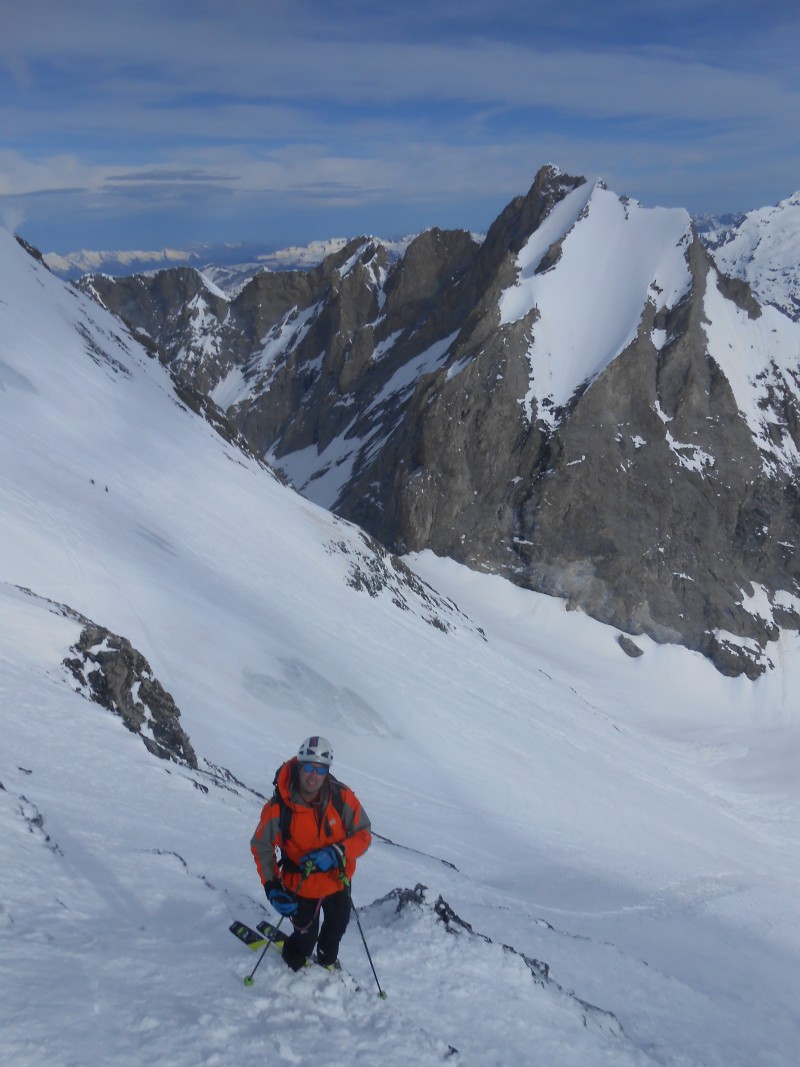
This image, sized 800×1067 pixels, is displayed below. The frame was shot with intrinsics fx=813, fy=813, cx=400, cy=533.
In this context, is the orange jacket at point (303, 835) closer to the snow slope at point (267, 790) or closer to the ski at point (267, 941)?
the ski at point (267, 941)

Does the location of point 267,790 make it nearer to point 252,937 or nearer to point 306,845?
point 252,937

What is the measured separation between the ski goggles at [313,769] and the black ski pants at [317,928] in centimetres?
109

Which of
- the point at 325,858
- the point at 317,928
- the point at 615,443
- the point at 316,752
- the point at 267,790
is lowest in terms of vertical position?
the point at 267,790

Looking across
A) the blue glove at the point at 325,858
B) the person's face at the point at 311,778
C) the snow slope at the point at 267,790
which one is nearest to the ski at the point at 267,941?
the snow slope at the point at 267,790

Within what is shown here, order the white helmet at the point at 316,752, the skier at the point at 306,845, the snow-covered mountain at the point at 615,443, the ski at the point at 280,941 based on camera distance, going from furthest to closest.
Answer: the snow-covered mountain at the point at 615,443
the ski at the point at 280,941
the skier at the point at 306,845
the white helmet at the point at 316,752

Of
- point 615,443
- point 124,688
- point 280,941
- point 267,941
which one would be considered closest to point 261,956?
point 267,941

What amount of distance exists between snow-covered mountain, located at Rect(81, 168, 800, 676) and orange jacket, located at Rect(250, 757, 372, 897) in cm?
5866

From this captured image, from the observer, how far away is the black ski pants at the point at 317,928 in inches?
251

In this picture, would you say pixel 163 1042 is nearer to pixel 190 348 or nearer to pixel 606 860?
pixel 606 860

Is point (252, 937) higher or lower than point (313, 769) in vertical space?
lower

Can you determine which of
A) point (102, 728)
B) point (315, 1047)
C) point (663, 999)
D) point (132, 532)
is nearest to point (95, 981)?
point (315, 1047)

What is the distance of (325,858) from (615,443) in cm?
6566

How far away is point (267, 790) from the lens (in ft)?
51.3

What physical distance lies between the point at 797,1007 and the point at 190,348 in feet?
446
